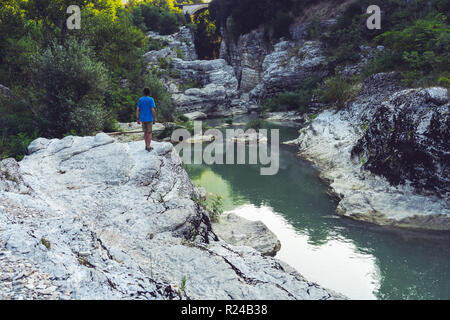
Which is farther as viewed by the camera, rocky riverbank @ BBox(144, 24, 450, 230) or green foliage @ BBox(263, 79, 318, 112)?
green foliage @ BBox(263, 79, 318, 112)

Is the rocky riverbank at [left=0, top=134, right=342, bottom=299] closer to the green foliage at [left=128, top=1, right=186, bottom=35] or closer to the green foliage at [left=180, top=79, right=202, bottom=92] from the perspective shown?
the green foliage at [left=180, top=79, right=202, bottom=92]

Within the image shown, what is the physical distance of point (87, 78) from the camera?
14.7m

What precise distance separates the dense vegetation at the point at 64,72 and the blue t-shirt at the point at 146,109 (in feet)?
17.2

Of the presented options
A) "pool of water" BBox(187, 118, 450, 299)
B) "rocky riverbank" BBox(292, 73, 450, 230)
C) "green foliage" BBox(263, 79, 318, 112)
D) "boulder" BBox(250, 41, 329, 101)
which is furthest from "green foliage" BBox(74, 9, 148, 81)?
"rocky riverbank" BBox(292, 73, 450, 230)

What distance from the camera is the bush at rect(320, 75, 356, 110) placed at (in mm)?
20178

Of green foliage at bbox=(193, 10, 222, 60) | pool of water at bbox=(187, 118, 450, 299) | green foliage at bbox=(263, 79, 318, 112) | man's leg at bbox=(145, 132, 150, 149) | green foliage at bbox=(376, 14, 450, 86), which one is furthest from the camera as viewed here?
green foliage at bbox=(193, 10, 222, 60)

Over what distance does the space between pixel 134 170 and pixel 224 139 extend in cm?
1629

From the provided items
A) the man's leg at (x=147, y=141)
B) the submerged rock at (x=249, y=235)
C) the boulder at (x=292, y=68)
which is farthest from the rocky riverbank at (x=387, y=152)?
the man's leg at (x=147, y=141)

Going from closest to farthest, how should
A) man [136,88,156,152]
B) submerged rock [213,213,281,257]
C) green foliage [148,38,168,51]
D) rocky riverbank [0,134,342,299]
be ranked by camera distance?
rocky riverbank [0,134,342,299]
submerged rock [213,213,281,257]
man [136,88,156,152]
green foliage [148,38,168,51]

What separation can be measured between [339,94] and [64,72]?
17.3 metres

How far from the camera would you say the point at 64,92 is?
14.2 metres

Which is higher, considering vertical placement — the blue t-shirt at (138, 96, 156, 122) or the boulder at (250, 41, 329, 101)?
the boulder at (250, 41, 329, 101)

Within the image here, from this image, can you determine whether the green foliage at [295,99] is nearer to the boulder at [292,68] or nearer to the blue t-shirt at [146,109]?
the boulder at [292,68]

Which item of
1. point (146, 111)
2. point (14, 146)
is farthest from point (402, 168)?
point (14, 146)
